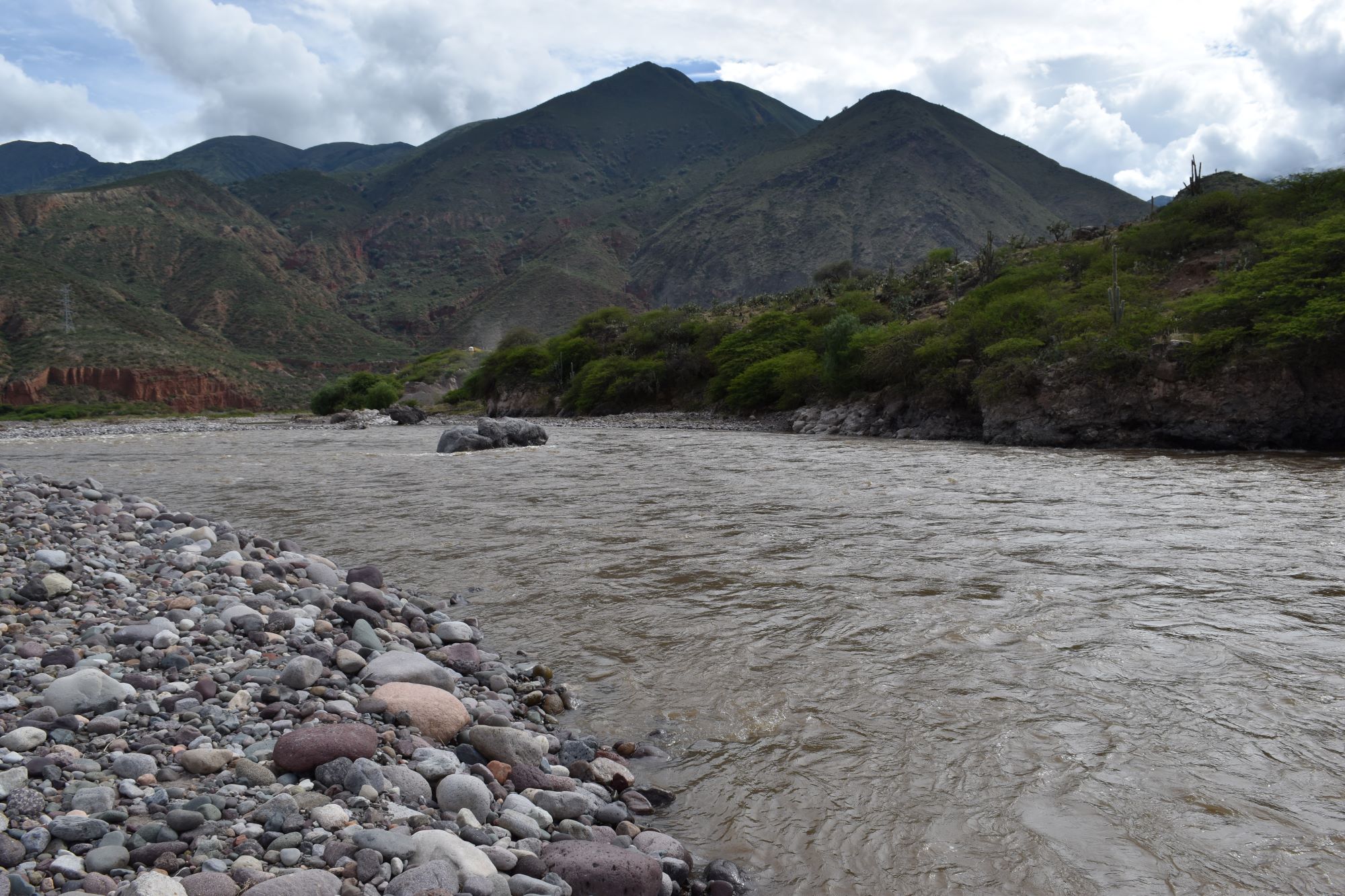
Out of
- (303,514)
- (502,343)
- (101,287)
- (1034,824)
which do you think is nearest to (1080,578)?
(1034,824)

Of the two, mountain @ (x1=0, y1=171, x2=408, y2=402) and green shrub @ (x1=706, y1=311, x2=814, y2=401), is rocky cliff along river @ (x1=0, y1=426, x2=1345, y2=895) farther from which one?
mountain @ (x1=0, y1=171, x2=408, y2=402)

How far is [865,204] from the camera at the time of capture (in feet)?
500

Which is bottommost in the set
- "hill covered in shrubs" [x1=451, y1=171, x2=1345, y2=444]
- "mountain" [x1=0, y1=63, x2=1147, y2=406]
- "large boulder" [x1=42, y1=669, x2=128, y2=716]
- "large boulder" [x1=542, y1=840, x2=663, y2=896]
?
"large boulder" [x1=542, y1=840, x2=663, y2=896]

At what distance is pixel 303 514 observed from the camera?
13.9 metres

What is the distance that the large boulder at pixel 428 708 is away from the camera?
15.3ft

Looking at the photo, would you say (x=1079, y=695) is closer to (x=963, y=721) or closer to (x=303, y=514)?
(x=963, y=721)

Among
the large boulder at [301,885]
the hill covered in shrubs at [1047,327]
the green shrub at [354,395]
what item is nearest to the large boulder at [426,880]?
the large boulder at [301,885]

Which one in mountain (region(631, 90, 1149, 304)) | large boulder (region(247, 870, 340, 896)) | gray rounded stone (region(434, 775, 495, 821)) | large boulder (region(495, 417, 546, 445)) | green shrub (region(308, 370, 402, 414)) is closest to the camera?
large boulder (region(247, 870, 340, 896))

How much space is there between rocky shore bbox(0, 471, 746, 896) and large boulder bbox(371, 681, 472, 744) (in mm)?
16

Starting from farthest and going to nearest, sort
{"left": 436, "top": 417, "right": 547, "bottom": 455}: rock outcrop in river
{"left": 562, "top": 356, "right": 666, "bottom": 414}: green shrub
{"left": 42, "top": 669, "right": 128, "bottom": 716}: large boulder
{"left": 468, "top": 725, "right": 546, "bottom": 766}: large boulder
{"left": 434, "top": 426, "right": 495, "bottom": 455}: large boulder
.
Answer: {"left": 562, "top": 356, "right": 666, "bottom": 414}: green shrub → {"left": 436, "top": 417, "right": 547, "bottom": 455}: rock outcrop in river → {"left": 434, "top": 426, "right": 495, "bottom": 455}: large boulder → {"left": 468, "top": 725, "right": 546, "bottom": 766}: large boulder → {"left": 42, "top": 669, "right": 128, "bottom": 716}: large boulder

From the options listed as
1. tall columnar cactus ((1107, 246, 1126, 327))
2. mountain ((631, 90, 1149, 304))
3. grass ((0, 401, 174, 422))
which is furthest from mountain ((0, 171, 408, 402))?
tall columnar cactus ((1107, 246, 1126, 327))

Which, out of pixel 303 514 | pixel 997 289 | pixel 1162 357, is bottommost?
pixel 303 514

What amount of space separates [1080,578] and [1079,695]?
11.7ft

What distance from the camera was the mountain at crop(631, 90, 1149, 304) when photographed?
14438 centimetres
